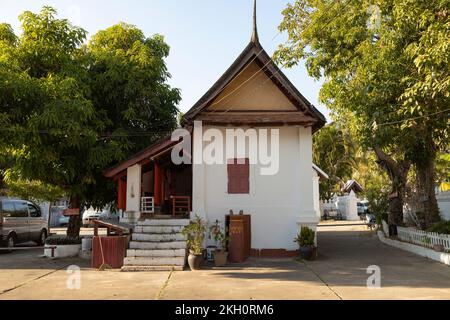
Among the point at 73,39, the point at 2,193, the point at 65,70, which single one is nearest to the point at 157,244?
the point at 65,70

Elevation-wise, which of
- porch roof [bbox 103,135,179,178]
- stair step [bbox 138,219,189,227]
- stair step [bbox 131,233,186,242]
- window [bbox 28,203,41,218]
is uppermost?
porch roof [bbox 103,135,179,178]

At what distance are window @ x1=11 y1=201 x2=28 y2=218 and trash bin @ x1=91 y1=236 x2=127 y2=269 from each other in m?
7.13

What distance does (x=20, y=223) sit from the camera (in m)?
17.3

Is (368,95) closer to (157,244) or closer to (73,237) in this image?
(157,244)

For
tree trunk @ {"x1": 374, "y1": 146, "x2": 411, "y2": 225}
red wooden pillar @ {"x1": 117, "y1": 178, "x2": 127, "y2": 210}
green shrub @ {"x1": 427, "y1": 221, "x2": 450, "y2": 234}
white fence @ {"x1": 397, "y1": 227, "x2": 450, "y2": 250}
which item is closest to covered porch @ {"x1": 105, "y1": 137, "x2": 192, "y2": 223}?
red wooden pillar @ {"x1": 117, "y1": 178, "x2": 127, "y2": 210}

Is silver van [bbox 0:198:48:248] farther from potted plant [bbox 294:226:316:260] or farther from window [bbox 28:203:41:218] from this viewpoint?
potted plant [bbox 294:226:316:260]

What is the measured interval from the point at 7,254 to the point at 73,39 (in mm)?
8524

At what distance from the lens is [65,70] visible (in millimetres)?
15148

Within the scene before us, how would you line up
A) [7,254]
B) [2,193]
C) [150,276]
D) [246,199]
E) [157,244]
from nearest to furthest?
[150,276] < [157,244] < [246,199] < [7,254] < [2,193]

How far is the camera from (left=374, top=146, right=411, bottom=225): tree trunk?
744 inches

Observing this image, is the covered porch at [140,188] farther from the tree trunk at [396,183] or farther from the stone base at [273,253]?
the tree trunk at [396,183]

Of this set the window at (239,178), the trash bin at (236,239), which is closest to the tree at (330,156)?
the window at (239,178)

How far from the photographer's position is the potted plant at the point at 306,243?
12742 mm

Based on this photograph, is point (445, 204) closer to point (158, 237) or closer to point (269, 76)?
point (269, 76)
